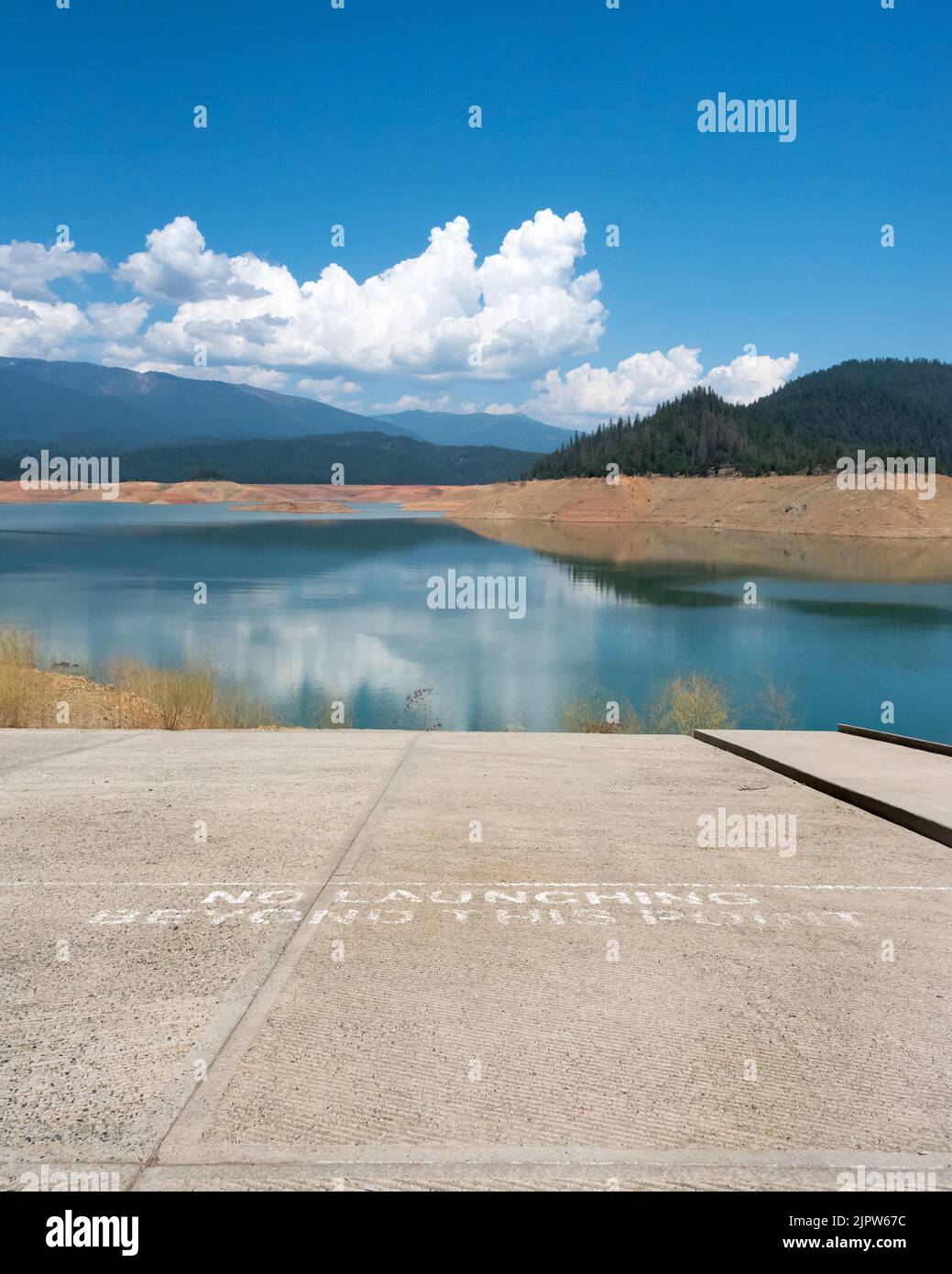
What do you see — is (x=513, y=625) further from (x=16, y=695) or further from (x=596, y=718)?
(x=16, y=695)

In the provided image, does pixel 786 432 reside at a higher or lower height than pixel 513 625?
higher

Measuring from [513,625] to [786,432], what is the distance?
127830 millimetres

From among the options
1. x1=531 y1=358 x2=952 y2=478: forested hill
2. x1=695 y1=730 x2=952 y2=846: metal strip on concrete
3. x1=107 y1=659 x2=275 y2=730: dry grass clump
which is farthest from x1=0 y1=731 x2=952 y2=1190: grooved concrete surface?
x1=531 y1=358 x2=952 y2=478: forested hill

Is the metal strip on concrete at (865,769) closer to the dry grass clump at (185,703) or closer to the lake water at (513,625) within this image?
the lake water at (513,625)

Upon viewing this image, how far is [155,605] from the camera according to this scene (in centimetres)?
3309

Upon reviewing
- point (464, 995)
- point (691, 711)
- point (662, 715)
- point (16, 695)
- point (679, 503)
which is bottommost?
point (662, 715)

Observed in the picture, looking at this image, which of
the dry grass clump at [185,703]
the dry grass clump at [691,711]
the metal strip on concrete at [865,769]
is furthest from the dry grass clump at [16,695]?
the dry grass clump at [691,711]

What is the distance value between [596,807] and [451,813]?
1.08 meters

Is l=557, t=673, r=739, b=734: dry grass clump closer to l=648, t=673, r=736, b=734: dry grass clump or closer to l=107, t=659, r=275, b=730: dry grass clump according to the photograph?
l=648, t=673, r=736, b=734: dry grass clump

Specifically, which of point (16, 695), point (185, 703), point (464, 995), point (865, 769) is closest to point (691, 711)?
point (865, 769)

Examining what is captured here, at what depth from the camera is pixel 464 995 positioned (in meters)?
3.96

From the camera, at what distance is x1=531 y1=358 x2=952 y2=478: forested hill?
118 metres

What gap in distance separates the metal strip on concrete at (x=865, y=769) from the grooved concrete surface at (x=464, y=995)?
Answer: 170mm

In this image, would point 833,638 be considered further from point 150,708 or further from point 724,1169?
point 724,1169
